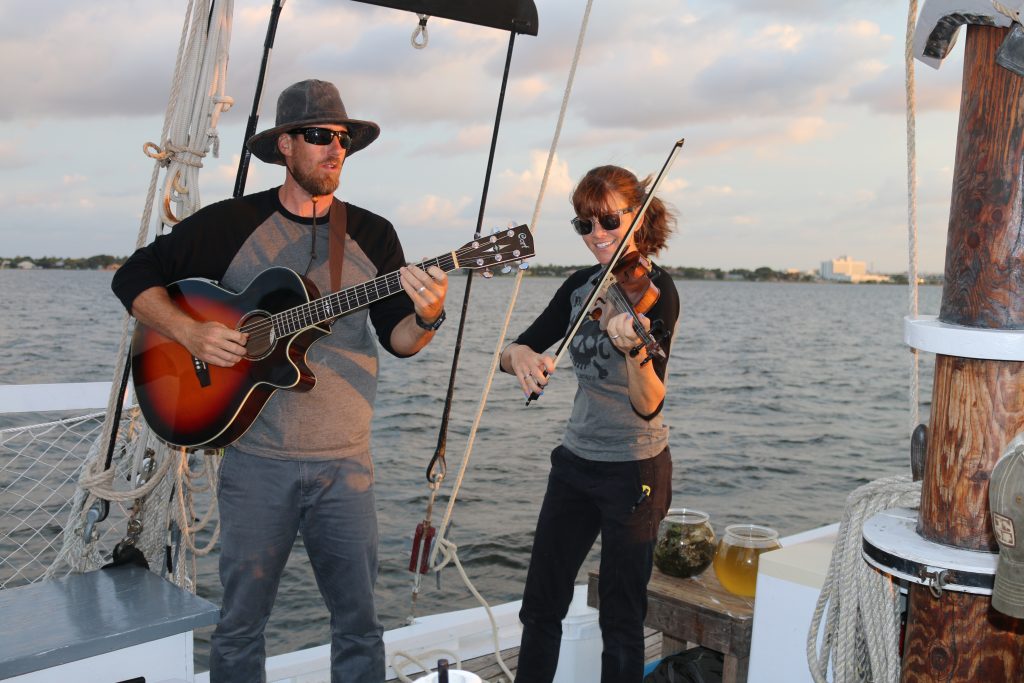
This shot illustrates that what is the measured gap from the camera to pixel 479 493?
11.1 meters

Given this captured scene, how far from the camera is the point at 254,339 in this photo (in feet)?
8.05

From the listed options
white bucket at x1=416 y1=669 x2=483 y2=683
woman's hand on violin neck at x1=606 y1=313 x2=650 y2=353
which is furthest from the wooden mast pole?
woman's hand on violin neck at x1=606 y1=313 x2=650 y2=353

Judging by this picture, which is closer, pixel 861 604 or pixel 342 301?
pixel 861 604

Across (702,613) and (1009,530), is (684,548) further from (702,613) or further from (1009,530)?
(1009,530)

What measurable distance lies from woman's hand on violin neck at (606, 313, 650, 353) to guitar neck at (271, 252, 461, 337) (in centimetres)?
44

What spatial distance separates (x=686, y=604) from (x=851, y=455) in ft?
45.6

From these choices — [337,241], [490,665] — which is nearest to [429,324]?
[337,241]

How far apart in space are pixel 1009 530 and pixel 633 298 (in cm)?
130

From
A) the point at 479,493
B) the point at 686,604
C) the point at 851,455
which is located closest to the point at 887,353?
the point at 851,455

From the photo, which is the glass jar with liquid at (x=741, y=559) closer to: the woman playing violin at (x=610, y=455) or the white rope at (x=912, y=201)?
the woman playing violin at (x=610, y=455)

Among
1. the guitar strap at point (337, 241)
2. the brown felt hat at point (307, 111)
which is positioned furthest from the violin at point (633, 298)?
the brown felt hat at point (307, 111)

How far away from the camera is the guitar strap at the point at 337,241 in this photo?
242 cm

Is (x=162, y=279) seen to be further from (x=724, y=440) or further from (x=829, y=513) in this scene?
(x=724, y=440)

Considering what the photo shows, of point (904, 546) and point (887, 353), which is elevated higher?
point (904, 546)
